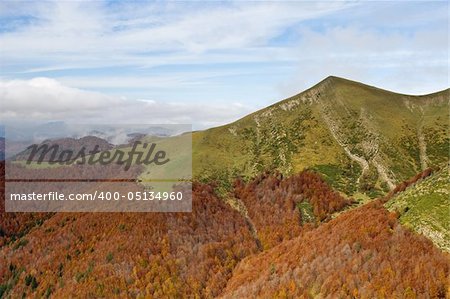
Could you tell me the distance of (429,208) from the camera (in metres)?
148

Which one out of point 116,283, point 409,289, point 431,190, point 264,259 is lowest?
point 116,283

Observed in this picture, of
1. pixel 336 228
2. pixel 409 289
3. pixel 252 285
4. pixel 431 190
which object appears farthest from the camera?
pixel 336 228

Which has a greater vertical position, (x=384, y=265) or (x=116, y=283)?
(x=384, y=265)

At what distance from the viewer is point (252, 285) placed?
152m

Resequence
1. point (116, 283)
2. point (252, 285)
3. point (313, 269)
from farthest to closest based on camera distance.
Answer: point (116, 283)
point (252, 285)
point (313, 269)

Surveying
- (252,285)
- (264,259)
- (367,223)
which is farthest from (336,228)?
(252,285)

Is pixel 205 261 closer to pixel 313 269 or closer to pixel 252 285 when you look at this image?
pixel 252 285

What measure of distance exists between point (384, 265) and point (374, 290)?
1458cm

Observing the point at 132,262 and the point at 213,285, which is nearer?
the point at 213,285

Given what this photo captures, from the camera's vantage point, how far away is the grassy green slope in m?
134

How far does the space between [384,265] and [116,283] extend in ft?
380

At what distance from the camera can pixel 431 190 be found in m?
162

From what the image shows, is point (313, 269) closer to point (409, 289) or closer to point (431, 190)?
point (409, 289)

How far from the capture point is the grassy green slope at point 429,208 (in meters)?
134
